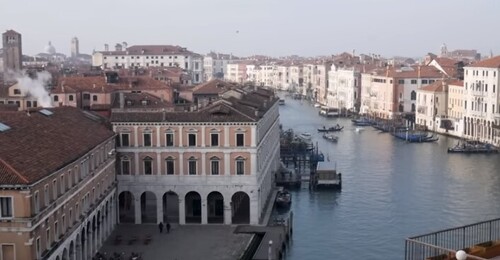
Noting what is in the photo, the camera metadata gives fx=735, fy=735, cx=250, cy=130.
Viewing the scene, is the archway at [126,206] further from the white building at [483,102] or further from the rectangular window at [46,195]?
the white building at [483,102]

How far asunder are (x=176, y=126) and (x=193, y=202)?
7.78ft

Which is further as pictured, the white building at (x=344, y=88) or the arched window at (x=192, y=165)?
the white building at (x=344, y=88)

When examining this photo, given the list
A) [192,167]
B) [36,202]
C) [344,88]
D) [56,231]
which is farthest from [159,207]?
[344,88]

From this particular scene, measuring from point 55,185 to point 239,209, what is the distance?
8738 mm

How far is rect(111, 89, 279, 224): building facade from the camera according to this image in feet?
66.2

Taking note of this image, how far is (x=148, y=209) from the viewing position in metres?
22.4

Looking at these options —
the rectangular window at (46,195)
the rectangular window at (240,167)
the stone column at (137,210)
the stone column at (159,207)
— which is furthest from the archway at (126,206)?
the rectangular window at (46,195)

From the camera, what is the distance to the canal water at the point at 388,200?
776 inches

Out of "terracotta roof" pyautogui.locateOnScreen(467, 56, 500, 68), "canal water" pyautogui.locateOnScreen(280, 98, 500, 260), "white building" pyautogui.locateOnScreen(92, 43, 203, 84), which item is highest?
"white building" pyautogui.locateOnScreen(92, 43, 203, 84)

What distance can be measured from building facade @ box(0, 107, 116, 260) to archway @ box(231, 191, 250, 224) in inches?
135

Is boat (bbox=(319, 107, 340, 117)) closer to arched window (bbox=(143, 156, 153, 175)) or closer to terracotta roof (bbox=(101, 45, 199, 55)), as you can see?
terracotta roof (bbox=(101, 45, 199, 55))

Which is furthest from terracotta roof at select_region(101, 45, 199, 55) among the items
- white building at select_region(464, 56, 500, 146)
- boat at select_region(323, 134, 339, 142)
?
white building at select_region(464, 56, 500, 146)

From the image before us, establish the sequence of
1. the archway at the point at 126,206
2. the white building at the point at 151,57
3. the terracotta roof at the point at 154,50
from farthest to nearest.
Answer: the terracotta roof at the point at 154,50 < the white building at the point at 151,57 < the archway at the point at 126,206

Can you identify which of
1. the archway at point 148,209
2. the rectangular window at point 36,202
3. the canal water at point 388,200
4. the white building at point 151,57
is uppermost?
the white building at point 151,57
